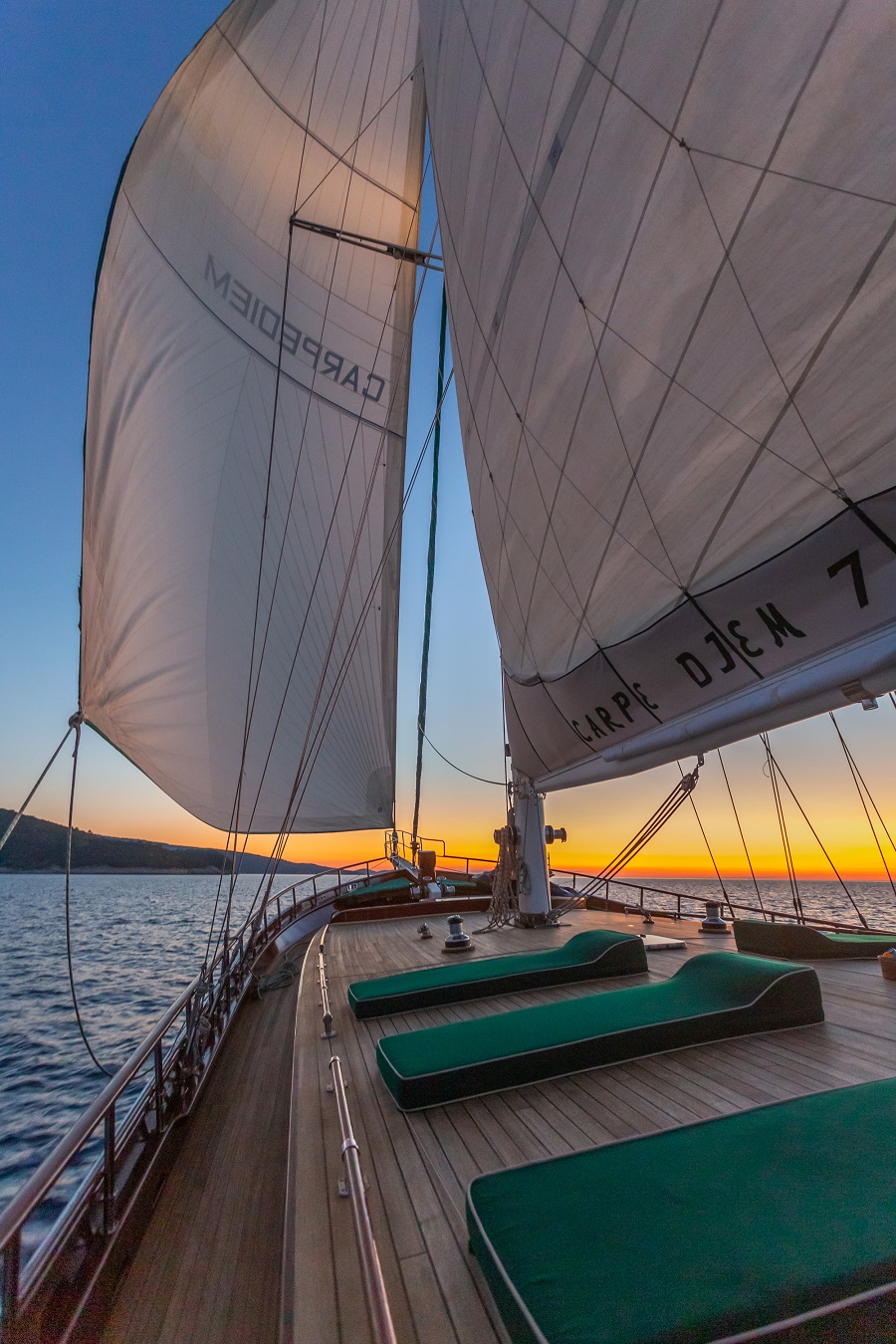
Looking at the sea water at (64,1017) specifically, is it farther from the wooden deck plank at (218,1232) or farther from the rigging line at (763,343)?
the rigging line at (763,343)

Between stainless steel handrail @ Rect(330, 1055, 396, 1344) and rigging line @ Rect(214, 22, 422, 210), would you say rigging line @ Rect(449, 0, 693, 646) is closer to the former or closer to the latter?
stainless steel handrail @ Rect(330, 1055, 396, 1344)

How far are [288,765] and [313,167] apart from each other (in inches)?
469

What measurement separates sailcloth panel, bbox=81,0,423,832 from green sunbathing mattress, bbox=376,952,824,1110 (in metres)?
5.39

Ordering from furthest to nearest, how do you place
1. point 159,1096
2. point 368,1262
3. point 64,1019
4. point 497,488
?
point 64,1019 → point 497,488 → point 159,1096 → point 368,1262

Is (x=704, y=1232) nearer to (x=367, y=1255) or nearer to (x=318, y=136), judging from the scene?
(x=367, y=1255)

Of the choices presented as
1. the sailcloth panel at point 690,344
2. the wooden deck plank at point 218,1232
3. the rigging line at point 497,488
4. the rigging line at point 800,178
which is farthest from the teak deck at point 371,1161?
the rigging line at point 800,178

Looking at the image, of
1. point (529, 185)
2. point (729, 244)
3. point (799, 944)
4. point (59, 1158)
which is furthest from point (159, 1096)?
point (799, 944)

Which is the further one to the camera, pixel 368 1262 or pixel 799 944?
pixel 799 944

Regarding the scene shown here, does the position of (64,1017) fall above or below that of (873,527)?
below

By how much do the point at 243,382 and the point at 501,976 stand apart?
10.8 metres

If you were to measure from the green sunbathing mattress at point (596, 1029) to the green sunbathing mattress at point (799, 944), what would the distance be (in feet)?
8.11

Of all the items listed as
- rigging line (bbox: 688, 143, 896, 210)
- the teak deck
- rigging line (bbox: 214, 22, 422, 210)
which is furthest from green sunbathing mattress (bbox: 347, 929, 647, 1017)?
rigging line (bbox: 214, 22, 422, 210)

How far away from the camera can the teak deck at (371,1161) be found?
246 cm

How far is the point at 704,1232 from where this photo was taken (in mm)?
2189
